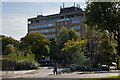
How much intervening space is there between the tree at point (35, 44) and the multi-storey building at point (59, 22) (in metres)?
23.3

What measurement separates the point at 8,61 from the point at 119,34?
2860 cm

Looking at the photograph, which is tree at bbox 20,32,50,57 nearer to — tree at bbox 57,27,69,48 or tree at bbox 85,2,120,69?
tree at bbox 57,27,69,48

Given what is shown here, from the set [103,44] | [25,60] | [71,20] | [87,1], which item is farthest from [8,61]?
[71,20]

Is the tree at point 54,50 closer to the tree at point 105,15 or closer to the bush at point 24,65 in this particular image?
the bush at point 24,65

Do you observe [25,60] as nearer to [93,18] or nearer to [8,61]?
[8,61]

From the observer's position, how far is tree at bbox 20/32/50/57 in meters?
66.3

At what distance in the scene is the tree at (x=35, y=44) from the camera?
66312mm

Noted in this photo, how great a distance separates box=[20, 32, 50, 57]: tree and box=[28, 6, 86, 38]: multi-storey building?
76.6ft

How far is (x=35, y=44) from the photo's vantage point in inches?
2618

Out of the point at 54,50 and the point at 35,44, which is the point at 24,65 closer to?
the point at 35,44

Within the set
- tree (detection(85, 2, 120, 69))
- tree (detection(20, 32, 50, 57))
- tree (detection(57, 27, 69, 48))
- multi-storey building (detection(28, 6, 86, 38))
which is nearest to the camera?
tree (detection(85, 2, 120, 69))

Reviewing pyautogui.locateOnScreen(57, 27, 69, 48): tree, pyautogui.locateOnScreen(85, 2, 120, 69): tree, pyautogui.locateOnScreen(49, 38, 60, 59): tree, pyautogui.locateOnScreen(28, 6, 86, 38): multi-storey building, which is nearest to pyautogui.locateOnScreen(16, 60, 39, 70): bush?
pyautogui.locateOnScreen(85, 2, 120, 69): tree

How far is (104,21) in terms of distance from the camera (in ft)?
71.2

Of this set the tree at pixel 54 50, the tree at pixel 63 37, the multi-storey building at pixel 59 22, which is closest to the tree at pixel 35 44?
the tree at pixel 54 50
